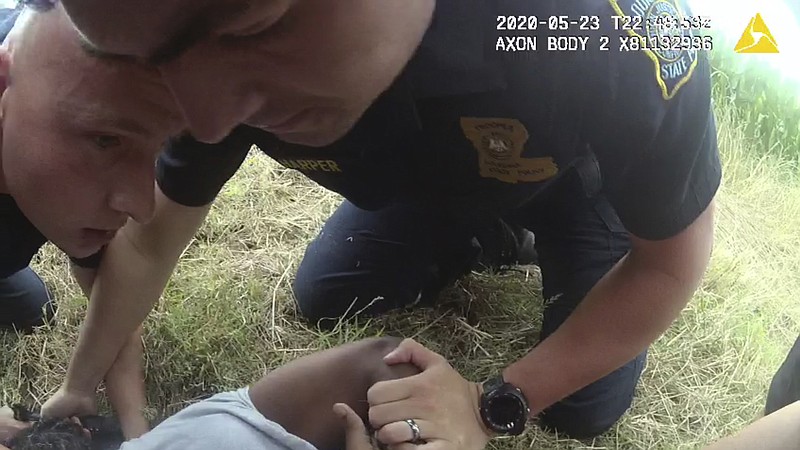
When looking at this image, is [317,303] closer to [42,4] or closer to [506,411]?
[506,411]

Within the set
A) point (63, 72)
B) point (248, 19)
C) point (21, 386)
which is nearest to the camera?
point (248, 19)

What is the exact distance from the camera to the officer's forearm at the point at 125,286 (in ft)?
2.04

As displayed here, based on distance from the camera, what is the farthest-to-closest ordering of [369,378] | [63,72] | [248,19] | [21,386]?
[21,386]
[369,378]
[63,72]
[248,19]

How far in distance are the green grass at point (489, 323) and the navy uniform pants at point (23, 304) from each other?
1 centimetres

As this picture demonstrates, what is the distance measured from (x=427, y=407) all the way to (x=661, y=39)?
272mm

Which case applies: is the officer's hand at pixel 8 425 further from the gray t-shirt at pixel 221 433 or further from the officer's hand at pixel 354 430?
the officer's hand at pixel 354 430

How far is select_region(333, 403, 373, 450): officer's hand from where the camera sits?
0.54 m

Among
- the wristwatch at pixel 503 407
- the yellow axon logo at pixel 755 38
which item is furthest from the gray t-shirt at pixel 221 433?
the yellow axon logo at pixel 755 38

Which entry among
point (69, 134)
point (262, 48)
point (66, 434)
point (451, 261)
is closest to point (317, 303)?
point (451, 261)

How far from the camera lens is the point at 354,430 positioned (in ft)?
1.79

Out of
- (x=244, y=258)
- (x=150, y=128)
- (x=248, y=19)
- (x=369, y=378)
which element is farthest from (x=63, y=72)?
(x=244, y=258)

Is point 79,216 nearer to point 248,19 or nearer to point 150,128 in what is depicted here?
point 150,128

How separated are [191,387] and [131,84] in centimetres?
35

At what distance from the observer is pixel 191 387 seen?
670 millimetres
